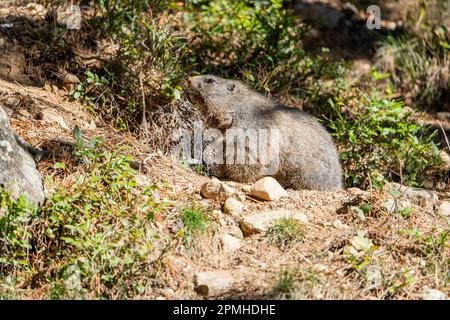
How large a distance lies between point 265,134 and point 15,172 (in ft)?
10.7

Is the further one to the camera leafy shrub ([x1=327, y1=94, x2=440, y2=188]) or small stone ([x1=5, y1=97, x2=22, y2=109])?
leafy shrub ([x1=327, y1=94, x2=440, y2=188])

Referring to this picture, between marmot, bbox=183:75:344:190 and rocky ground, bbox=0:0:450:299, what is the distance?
33 centimetres

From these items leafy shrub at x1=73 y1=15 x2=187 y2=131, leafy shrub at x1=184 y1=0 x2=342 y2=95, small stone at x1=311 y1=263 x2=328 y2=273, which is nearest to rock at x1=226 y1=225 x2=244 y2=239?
small stone at x1=311 y1=263 x2=328 y2=273

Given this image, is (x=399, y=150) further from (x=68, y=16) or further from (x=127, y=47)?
(x=68, y=16)

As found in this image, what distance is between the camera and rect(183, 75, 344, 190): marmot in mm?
7340

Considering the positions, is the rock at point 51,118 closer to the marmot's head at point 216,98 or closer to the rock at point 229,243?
the marmot's head at point 216,98

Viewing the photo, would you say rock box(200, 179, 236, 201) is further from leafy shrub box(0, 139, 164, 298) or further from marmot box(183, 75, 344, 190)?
marmot box(183, 75, 344, 190)

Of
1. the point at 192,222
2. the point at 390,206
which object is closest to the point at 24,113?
the point at 192,222

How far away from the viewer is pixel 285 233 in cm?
566

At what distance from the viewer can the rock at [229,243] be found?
5.59m

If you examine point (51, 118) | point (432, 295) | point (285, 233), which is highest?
point (51, 118)

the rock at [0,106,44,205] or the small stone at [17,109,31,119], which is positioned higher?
the small stone at [17,109,31,119]

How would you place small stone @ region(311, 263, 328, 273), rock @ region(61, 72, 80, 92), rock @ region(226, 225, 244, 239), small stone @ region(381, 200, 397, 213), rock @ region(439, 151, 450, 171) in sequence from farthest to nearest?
rock @ region(439, 151, 450, 171)
rock @ region(61, 72, 80, 92)
small stone @ region(381, 200, 397, 213)
rock @ region(226, 225, 244, 239)
small stone @ region(311, 263, 328, 273)

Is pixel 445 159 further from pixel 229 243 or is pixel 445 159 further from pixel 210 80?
pixel 229 243
